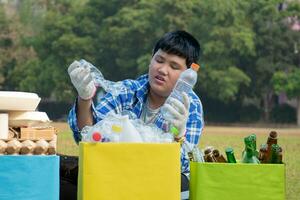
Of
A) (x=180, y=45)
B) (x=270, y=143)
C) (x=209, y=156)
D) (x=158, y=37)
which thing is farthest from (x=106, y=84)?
(x=158, y=37)

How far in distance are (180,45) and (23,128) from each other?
0.86 m

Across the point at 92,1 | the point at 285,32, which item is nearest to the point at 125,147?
the point at 285,32

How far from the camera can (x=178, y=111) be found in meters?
2.62

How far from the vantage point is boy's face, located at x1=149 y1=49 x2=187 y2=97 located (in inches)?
123

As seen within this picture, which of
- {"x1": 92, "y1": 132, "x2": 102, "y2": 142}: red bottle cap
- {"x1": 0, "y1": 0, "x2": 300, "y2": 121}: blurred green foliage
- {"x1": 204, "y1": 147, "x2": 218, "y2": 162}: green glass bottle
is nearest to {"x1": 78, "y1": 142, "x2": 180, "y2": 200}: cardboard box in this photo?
{"x1": 92, "y1": 132, "x2": 102, "y2": 142}: red bottle cap

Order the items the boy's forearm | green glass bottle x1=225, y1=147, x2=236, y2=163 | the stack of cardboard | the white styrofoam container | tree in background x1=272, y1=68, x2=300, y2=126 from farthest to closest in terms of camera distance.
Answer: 1. tree in background x1=272, y1=68, x2=300, y2=126
2. the boy's forearm
3. green glass bottle x1=225, y1=147, x2=236, y2=163
4. the white styrofoam container
5. the stack of cardboard

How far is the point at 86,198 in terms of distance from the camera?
2.36 metres

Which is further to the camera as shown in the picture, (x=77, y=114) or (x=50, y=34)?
(x=50, y=34)

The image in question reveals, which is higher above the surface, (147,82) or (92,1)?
(92,1)

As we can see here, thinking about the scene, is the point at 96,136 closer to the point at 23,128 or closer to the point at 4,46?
the point at 23,128

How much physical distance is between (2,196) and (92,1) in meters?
39.4

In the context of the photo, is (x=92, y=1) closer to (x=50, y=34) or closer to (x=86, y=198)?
(x=50, y=34)

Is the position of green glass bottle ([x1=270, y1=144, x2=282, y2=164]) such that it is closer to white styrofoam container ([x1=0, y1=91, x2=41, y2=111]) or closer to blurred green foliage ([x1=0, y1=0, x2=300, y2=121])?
white styrofoam container ([x1=0, y1=91, x2=41, y2=111])

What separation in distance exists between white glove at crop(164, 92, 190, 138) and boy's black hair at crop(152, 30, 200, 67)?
→ 550 millimetres
